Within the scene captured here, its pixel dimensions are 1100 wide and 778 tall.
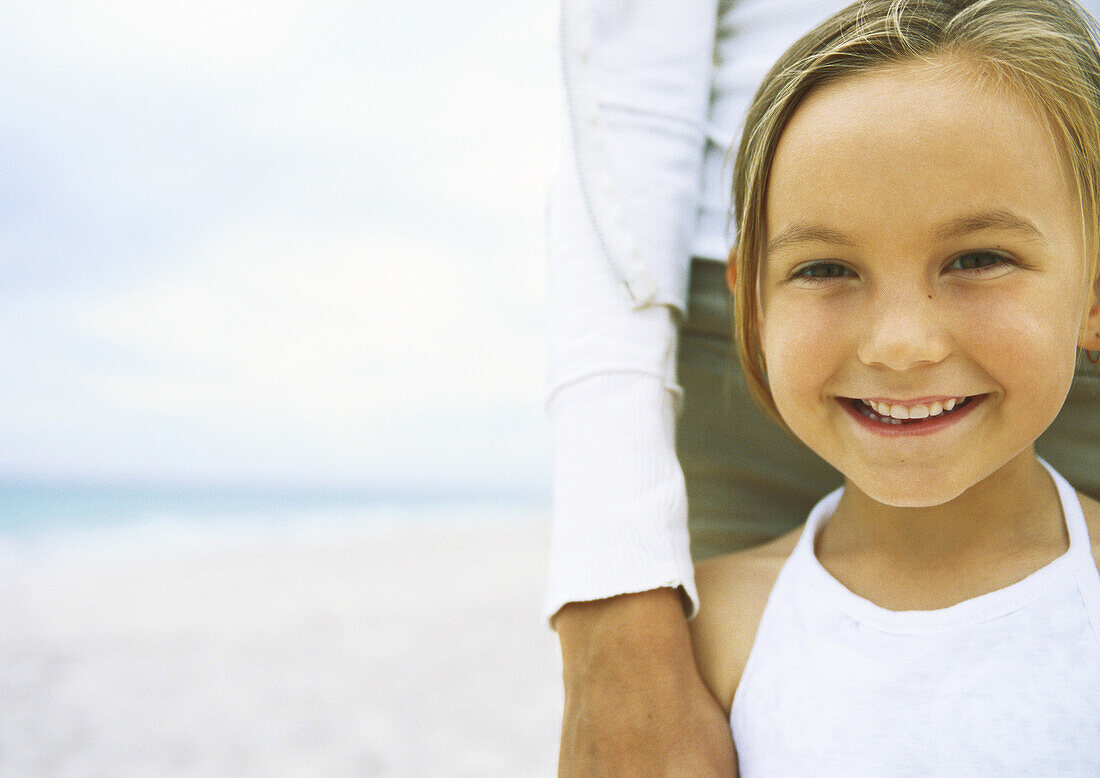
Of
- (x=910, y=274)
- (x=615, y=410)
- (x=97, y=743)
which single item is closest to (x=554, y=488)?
(x=615, y=410)

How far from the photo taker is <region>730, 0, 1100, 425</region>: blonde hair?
923 mm

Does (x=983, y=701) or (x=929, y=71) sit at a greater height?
(x=929, y=71)

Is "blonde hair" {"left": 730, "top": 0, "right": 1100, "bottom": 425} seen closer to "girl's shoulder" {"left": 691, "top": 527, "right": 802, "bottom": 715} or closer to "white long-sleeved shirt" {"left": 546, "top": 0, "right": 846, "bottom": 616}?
"white long-sleeved shirt" {"left": 546, "top": 0, "right": 846, "bottom": 616}

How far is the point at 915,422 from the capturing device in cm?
95

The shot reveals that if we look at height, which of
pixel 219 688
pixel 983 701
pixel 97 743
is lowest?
pixel 219 688

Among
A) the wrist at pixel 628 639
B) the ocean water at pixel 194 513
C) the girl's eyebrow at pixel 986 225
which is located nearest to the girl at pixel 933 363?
the girl's eyebrow at pixel 986 225

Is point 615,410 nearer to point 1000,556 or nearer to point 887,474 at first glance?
point 887,474

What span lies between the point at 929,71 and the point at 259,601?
237 inches

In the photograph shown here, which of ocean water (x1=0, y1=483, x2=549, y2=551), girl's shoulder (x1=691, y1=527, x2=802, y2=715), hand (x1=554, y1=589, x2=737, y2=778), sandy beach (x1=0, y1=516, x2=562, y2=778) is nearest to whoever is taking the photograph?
hand (x1=554, y1=589, x2=737, y2=778)

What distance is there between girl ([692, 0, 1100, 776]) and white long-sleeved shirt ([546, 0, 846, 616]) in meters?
0.19

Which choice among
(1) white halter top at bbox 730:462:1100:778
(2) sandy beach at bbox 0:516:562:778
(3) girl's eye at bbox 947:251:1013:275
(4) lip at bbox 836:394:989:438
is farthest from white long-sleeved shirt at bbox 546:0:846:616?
(2) sandy beach at bbox 0:516:562:778

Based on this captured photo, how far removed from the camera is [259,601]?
20.0ft

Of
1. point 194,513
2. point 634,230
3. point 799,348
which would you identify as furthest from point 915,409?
point 194,513

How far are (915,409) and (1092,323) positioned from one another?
27cm
